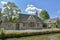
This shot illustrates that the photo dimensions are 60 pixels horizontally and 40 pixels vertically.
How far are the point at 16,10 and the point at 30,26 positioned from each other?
653cm

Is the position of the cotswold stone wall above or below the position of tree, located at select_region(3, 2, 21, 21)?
below

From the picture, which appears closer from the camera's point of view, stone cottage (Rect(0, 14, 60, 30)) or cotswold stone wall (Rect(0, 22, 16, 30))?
cotswold stone wall (Rect(0, 22, 16, 30))

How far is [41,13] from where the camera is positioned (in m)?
81.1

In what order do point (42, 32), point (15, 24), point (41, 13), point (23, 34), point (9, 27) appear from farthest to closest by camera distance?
point (41, 13) < point (15, 24) < point (9, 27) < point (42, 32) < point (23, 34)

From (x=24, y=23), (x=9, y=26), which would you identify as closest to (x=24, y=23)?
(x=24, y=23)

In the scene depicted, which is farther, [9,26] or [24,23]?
[24,23]

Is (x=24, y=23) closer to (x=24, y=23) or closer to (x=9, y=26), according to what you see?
(x=24, y=23)

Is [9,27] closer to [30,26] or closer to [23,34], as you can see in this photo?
[30,26]

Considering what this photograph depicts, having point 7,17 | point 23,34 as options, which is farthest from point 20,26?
point 23,34

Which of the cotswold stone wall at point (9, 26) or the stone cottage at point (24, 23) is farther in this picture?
the stone cottage at point (24, 23)

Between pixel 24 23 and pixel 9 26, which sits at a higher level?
pixel 24 23

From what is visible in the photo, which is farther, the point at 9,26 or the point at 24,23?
the point at 24,23

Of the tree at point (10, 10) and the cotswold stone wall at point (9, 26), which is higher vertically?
the tree at point (10, 10)

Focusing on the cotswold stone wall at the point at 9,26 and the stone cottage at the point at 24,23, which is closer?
the cotswold stone wall at the point at 9,26
